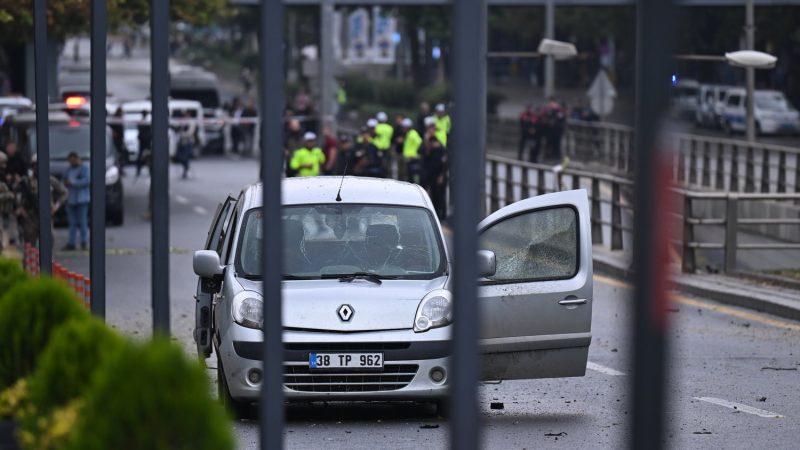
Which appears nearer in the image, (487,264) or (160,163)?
(160,163)

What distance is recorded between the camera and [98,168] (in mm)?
10852

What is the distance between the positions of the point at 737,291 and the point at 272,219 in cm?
1351

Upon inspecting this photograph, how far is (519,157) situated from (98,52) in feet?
131

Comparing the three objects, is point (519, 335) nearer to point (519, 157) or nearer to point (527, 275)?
point (527, 275)

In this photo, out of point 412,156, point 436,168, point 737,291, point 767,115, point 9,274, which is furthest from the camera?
point 767,115

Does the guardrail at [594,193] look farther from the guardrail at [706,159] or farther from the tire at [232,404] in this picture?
the tire at [232,404]

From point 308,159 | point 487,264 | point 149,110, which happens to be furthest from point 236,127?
point 487,264

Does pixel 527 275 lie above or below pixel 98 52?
below

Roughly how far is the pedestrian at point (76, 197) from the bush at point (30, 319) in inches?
788

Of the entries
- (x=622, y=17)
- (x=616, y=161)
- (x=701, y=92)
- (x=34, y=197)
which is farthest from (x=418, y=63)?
(x=34, y=197)

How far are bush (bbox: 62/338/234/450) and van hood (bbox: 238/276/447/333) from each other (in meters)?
6.05

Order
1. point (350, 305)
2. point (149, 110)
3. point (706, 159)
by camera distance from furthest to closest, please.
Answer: point (149, 110), point (706, 159), point (350, 305)

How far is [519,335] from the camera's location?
11.2 m

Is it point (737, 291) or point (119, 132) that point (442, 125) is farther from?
point (737, 291)
